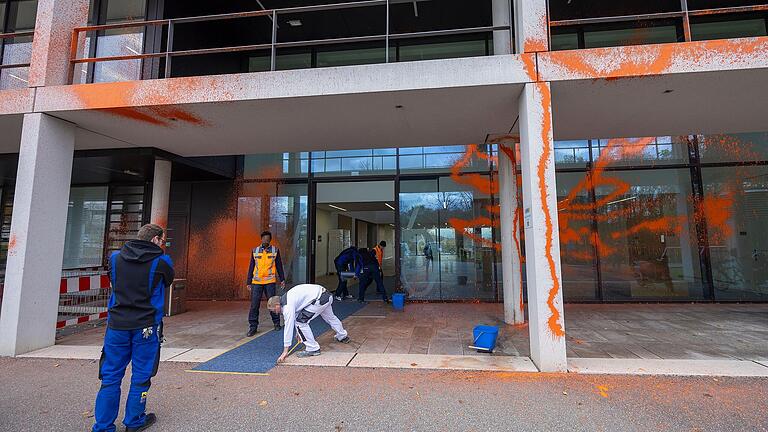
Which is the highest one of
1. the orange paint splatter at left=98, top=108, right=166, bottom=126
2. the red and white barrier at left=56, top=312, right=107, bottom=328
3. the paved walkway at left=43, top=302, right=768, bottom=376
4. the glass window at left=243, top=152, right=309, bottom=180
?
the glass window at left=243, top=152, right=309, bottom=180

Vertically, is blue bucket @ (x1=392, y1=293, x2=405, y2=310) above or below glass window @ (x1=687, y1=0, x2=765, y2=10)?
below

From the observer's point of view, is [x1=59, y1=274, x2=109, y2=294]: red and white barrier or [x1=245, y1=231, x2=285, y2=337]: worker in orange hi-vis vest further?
[x1=245, y1=231, x2=285, y2=337]: worker in orange hi-vis vest

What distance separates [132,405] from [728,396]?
Result: 217 inches

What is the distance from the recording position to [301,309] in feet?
16.3

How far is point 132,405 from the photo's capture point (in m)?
3.02

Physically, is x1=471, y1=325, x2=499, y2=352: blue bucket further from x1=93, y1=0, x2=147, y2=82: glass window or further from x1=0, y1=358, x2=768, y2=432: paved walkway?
x1=93, y1=0, x2=147, y2=82: glass window

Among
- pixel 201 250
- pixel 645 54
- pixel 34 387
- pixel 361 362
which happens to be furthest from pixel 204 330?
pixel 645 54

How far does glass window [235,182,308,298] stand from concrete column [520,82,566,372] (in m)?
6.76

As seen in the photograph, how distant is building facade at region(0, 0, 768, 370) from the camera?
192 inches

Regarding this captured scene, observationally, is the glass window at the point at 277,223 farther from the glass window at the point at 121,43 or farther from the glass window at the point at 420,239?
the glass window at the point at 121,43

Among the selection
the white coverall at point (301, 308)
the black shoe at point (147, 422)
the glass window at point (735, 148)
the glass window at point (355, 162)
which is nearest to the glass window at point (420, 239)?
the glass window at point (355, 162)

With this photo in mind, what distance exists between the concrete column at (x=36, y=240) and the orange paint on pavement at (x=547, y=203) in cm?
701

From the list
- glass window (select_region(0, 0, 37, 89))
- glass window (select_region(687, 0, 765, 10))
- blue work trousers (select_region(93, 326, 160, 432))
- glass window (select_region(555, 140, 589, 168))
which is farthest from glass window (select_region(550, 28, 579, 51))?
glass window (select_region(0, 0, 37, 89))

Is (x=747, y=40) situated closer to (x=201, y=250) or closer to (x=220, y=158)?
(x=220, y=158)
